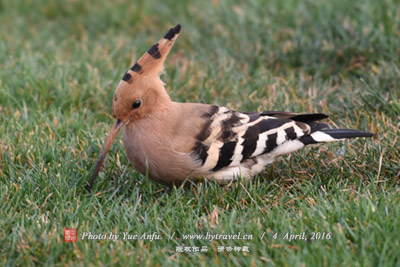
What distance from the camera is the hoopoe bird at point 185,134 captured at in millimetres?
2812

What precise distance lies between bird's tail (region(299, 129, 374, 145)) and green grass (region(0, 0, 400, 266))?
14 cm

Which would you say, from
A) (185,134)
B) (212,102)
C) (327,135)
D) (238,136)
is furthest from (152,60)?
(212,102)

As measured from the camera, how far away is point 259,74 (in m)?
4.32

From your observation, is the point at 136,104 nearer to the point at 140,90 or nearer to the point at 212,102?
the point at 140,90

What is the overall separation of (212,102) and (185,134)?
1.21 m

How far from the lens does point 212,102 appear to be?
405 cm

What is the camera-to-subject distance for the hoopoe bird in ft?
9.23

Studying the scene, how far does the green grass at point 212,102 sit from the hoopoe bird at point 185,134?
103mm

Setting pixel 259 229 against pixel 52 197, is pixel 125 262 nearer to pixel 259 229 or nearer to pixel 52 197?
pixel 259 229

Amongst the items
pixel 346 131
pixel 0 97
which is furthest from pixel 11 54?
pixel 346 131

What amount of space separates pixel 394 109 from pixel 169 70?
170 cm

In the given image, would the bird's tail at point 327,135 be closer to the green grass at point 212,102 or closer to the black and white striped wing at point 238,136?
the black and white striped wing at point 238,136

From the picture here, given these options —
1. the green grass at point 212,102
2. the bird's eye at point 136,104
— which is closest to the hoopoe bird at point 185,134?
the bird's eye at point 136,104

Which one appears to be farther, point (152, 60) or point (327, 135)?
point (327, 135)
